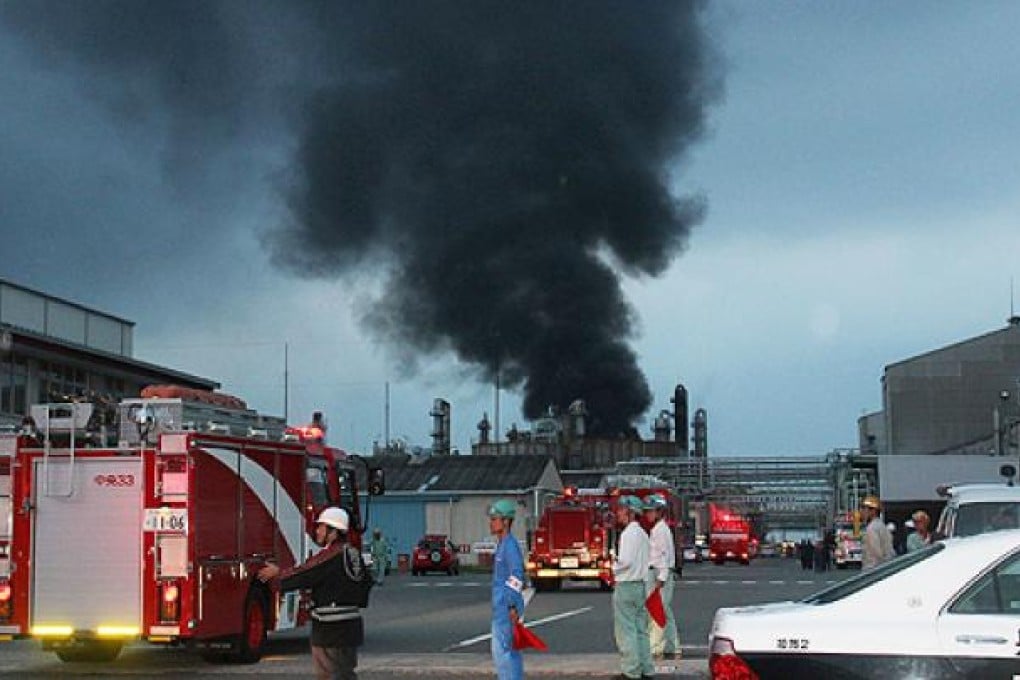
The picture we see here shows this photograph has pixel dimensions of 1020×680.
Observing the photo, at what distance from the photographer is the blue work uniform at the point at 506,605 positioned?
36.8 ft

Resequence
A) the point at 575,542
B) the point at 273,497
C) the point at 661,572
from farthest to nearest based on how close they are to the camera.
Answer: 1. the point at 575,542
2. the point at 273,497
3. the point at 661,572

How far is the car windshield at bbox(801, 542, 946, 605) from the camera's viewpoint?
7258mm

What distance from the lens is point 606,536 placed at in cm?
3872

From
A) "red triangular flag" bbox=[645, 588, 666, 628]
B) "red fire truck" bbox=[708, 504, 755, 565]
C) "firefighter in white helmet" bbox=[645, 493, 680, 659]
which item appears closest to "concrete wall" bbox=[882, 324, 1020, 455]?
"red fire truck" bbox=[708, 504, 755, 565]

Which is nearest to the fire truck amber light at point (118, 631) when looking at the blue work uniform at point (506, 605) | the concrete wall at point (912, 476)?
the blue work uniform at point (506, 605)

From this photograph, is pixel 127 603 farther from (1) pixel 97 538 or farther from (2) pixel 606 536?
(2) pixel 606 536

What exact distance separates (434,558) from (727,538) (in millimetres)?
17878

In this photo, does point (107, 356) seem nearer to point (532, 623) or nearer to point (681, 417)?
point (532, 623)

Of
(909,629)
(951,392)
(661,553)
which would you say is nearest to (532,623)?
(661,553)

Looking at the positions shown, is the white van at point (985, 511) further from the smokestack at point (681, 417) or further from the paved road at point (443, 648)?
the smokestack at point (681, 417)

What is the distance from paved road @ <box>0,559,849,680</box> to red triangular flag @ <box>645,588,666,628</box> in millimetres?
526

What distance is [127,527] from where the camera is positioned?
1552 cm

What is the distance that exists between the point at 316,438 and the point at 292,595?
2.04 m

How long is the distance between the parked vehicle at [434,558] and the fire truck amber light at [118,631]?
3900 centimetres
